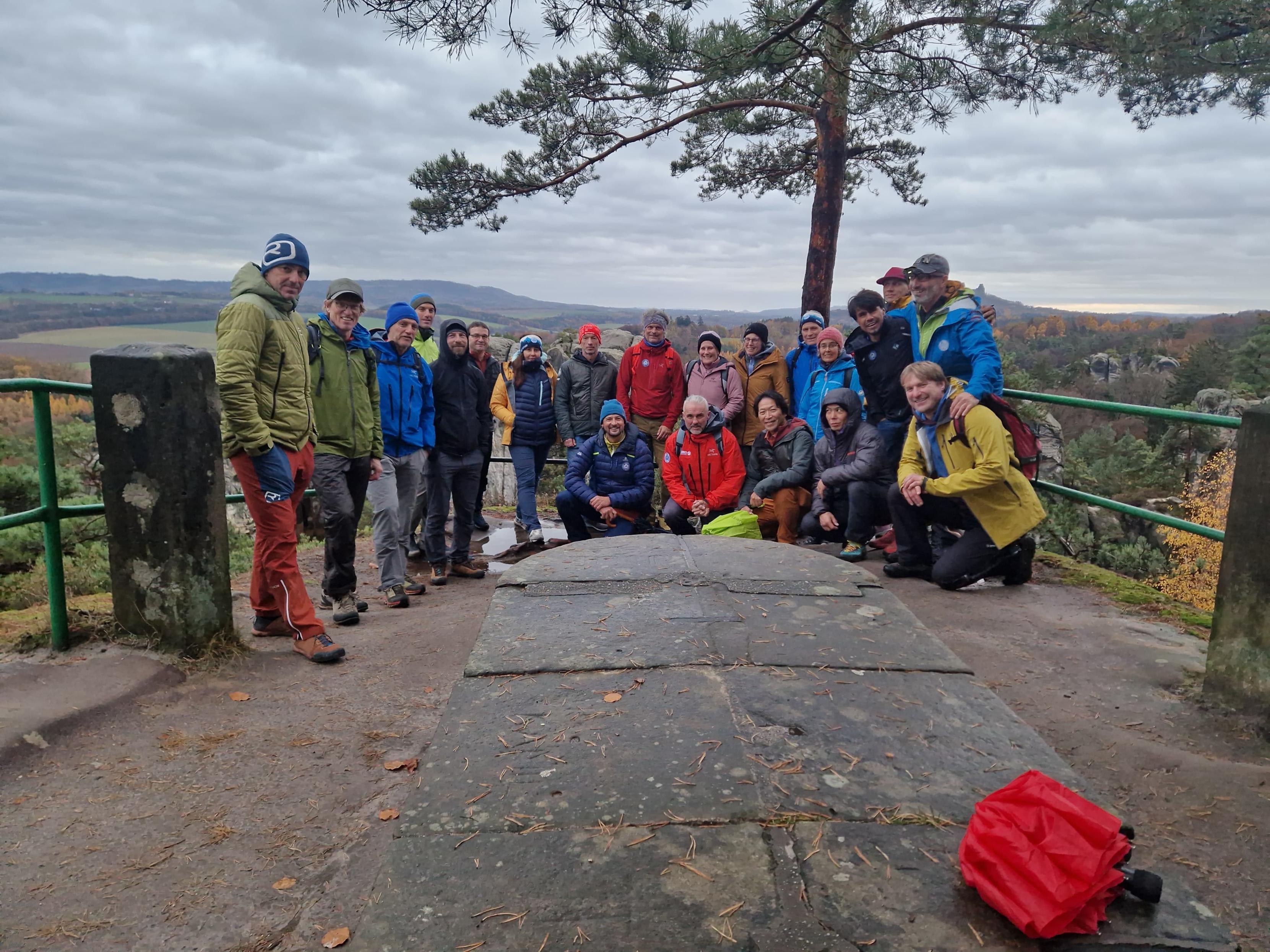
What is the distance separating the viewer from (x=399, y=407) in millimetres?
5344

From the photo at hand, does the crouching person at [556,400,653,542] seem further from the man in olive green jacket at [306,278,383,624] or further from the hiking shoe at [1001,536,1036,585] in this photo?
the hiking shoe at [1001,536,1036,585]

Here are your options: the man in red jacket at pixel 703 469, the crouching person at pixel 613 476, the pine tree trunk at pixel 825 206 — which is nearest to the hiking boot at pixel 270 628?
the crouching person at pixel 613 476

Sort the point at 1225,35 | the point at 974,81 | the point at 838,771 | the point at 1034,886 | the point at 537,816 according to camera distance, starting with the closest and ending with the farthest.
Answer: the point at 1034,886 < the point at 537,816 < the point at 838,771 < the point at 1225,35 < the point at 974,81

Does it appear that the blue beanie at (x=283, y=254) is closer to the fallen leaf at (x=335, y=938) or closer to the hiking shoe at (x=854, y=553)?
the fallen leaf at (x=335, y=938)

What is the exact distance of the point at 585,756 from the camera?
1856 millimetres

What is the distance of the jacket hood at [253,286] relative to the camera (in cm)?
380

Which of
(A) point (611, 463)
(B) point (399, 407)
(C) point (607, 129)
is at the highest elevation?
(C) point (607, 129)

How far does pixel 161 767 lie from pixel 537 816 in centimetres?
197

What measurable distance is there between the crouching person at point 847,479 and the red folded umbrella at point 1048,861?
445cm

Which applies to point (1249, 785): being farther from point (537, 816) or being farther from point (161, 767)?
point (161, 767)

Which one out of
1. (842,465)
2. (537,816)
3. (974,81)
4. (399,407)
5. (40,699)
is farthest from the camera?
(974,81)

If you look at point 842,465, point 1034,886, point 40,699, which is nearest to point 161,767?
point 40,699

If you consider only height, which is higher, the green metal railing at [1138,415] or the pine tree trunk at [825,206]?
the pine tree trunk at [825,206]

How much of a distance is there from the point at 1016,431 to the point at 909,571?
1144mm
